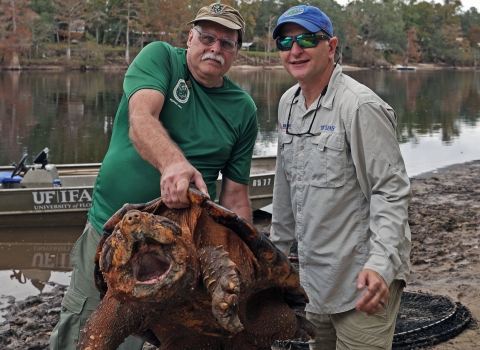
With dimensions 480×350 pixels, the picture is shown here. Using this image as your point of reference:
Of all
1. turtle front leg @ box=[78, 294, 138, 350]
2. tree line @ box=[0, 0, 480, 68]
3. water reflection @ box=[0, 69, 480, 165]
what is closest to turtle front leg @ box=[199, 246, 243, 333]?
turtle front leg @ box=[78, 294, 138, 350]

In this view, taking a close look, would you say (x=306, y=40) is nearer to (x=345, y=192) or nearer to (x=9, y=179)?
(x=345, y=192)

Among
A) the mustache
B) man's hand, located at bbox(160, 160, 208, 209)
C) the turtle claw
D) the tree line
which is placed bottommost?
the turtle claw

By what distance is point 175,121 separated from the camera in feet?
8.25

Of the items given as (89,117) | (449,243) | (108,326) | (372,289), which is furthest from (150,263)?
(89,117)

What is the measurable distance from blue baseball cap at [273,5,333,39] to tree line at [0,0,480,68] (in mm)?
51580

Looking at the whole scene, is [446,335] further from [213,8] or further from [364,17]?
[364,17]

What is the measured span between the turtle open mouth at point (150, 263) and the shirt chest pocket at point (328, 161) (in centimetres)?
88

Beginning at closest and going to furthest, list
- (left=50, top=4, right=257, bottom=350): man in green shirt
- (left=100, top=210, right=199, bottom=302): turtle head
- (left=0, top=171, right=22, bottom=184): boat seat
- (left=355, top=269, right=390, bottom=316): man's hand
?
(left=100, top=210, right=199, bottom=302): turtle head, (left=355, top=269, right=390, bottom=316): man's hand, (left=50, top=4, right=257, bottom=350): man in green shirt, (left=0, top=171, right=22, bottom=184): boat seat

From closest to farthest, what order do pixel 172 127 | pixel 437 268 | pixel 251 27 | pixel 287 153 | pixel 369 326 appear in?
pixel 369 326, pixel 172 127, pixel 287 153, pixel 437 268, pixel 251 27

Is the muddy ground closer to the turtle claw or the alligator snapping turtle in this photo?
the alligator snapping turtle

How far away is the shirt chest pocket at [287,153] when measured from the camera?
8.48 feet

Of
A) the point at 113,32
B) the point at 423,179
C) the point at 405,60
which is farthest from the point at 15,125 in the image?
the point at 405,60

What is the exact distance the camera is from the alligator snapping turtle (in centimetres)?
170

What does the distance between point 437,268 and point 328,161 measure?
4204 millimetres
